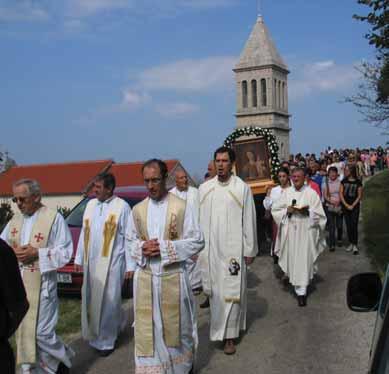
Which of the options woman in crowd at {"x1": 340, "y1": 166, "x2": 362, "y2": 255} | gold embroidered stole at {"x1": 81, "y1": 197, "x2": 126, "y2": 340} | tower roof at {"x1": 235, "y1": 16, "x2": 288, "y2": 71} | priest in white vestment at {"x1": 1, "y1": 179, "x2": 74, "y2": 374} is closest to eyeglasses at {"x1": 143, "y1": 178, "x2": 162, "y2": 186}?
priest in white vestment at {"x1": 1, "y1": 179, "x2": 74, "y2": 374}

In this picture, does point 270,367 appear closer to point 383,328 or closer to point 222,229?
point 222,229

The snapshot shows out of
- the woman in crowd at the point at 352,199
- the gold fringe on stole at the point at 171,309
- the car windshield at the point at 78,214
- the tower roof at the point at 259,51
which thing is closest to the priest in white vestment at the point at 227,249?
the gold fringe on stole at the point at 171,309

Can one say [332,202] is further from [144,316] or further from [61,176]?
[61,176]

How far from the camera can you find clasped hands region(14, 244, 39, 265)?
553cm

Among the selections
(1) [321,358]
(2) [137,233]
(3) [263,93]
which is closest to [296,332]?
(1) [321,358]

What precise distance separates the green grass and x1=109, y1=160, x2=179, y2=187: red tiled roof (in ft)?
68.9

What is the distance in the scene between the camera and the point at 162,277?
536 cm

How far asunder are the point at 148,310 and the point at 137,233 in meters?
0.72

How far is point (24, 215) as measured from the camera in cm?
578

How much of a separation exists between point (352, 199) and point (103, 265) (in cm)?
659

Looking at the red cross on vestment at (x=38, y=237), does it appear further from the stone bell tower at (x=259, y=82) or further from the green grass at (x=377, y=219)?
the stone bell tower at (x=259, y=82)

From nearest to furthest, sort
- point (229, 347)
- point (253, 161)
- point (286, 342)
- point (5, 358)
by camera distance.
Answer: point (5, 358), point (229, 347), point (286, 342), point (253, 161)

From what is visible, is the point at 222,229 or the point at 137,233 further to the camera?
the point at 222,229

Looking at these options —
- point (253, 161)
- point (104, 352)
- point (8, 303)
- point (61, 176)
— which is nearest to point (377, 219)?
point (253, 161)
